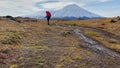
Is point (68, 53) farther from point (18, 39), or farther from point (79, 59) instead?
point (18, 39)

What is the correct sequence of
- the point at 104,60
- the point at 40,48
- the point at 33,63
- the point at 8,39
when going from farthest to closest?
the point at 8,39
the point at 40,48
the point at 104,60
the point at 33,63

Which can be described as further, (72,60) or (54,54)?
(54,54)

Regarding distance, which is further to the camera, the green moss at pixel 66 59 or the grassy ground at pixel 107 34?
the grassy ground at pixel 107 34

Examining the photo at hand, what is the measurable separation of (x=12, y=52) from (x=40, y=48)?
4.33 metres

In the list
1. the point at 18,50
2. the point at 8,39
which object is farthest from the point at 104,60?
the point at 8,39

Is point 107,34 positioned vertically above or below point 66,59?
Answer: below

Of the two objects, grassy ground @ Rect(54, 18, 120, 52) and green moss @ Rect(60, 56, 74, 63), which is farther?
grassy ground @ Rect(54, 18, 120, 52)

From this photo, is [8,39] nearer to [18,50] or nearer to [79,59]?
[18,50]

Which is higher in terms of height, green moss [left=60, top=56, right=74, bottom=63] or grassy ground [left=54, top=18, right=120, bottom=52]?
green moss [left=60, top=56, right=74, bottom=63]

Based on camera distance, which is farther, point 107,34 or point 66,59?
point 107,34

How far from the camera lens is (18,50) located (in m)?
33.2

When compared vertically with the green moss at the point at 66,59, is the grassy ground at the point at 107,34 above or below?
below

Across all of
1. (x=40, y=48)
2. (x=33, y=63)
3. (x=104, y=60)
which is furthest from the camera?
(x=40, y=48)

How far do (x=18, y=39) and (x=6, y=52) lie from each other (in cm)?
910
